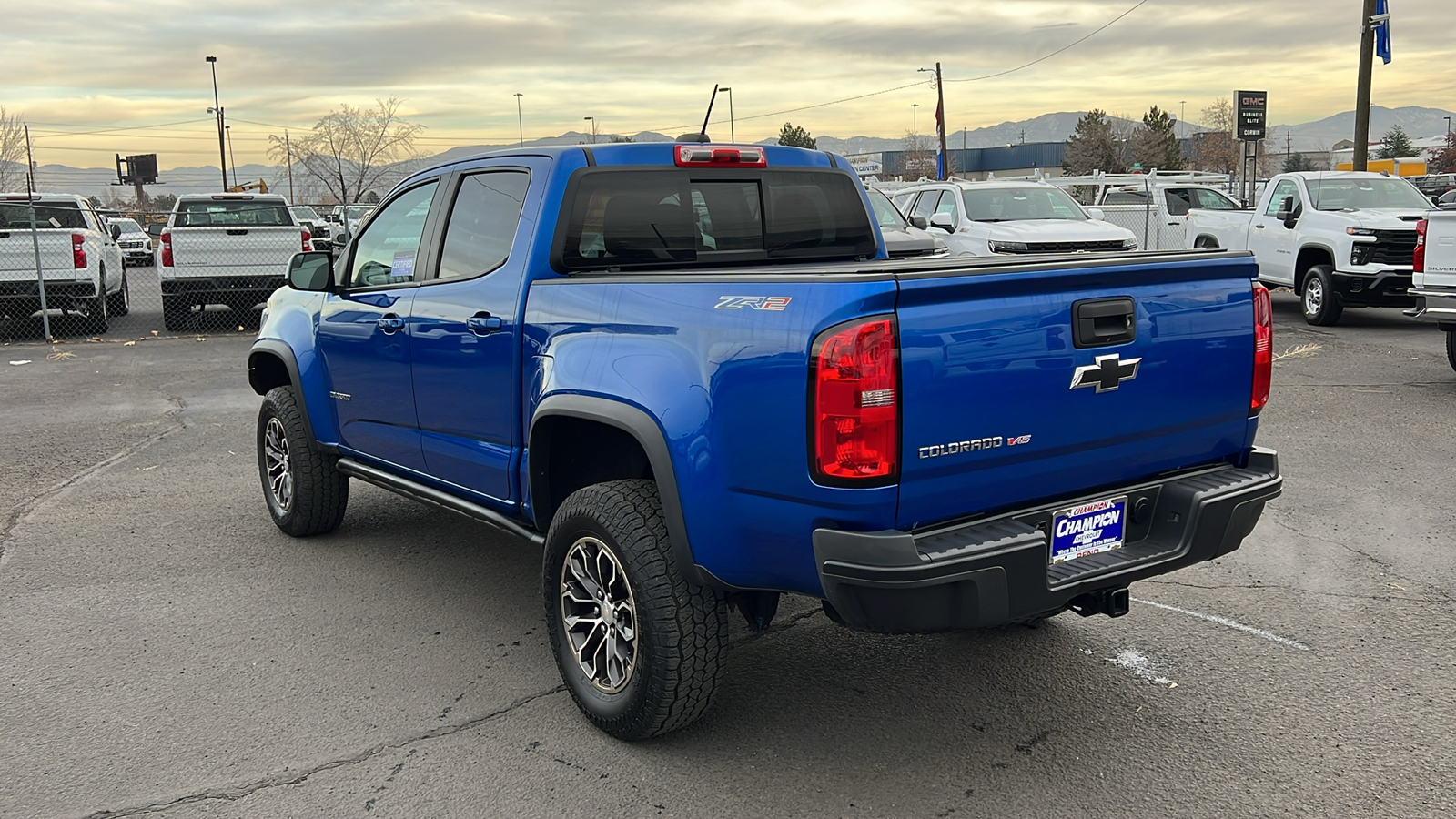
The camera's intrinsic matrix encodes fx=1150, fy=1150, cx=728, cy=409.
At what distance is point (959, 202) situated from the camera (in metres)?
16.7

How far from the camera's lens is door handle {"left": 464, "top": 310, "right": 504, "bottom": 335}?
4.22 m

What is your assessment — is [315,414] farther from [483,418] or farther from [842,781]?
[842,781]

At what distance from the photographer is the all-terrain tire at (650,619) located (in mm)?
3465

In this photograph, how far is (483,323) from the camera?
427cm

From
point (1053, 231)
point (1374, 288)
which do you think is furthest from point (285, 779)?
point (1374, 288)

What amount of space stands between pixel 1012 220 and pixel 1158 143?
78.2 m

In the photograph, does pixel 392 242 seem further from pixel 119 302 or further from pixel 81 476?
pixel 119 302

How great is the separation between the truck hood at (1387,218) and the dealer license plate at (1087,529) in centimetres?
1279

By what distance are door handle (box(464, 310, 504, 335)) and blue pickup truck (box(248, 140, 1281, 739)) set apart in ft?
0.04

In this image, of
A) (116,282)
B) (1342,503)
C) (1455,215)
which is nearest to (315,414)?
(1342,503)

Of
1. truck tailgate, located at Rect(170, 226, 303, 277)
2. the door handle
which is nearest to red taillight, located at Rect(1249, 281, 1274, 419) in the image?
the door handle

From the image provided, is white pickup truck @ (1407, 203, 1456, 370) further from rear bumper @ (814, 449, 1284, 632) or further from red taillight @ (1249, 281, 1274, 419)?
rear bumper @ (814, 449, 1284, 632)

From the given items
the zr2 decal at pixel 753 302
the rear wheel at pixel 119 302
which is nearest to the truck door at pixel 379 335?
the zr2 decal at pixel 753 302

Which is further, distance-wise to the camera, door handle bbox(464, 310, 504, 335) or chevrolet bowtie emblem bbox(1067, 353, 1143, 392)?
door handle bbox(464, 310, 504, 335)
